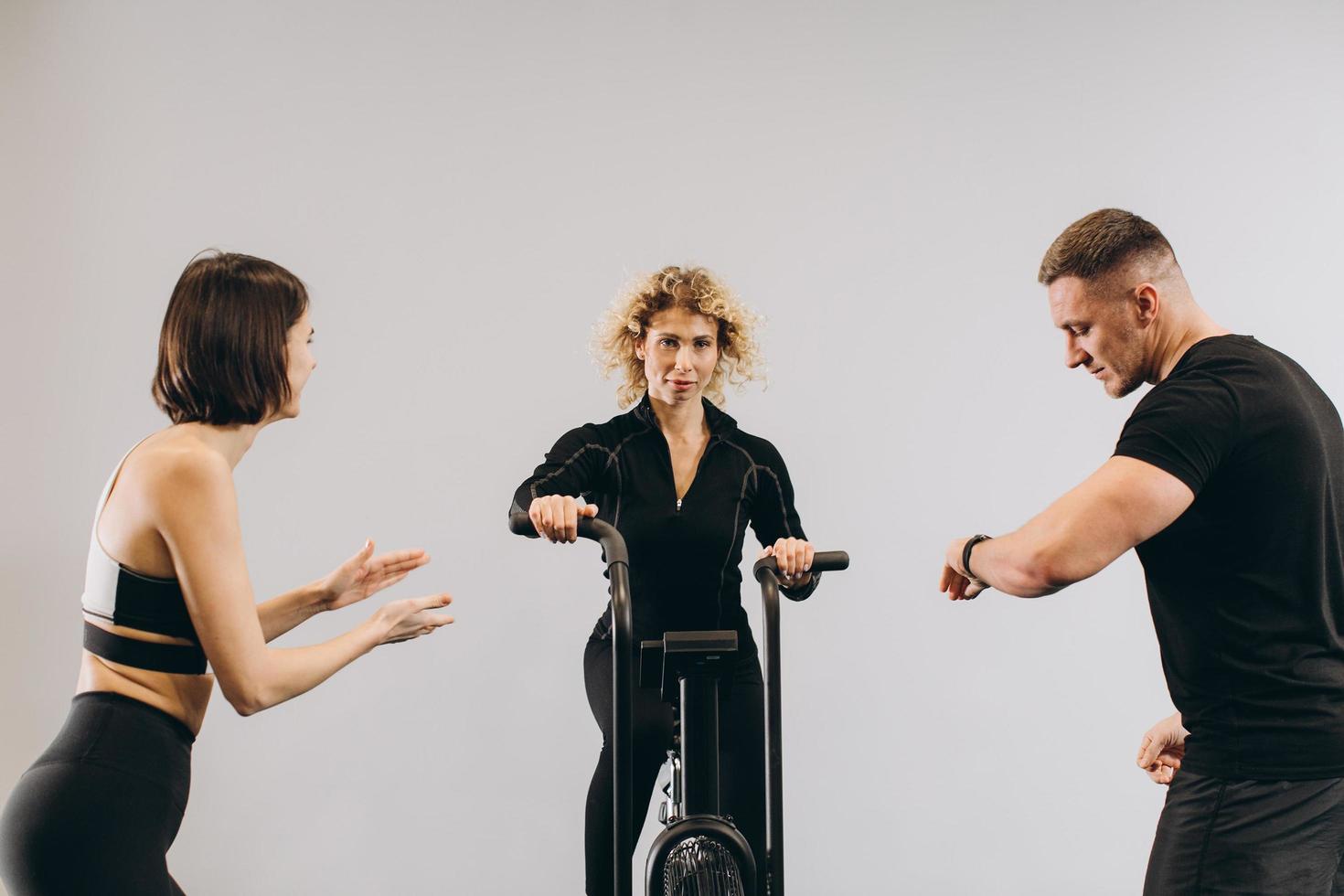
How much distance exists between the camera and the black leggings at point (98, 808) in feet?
4.18

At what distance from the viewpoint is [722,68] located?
331 centimetres

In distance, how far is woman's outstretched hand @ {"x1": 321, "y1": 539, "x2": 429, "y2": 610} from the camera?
179 centimetres

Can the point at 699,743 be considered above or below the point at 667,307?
below

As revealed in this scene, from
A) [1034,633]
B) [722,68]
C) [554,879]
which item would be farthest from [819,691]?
[722,68]

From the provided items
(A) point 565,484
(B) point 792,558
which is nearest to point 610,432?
(A) point 565,484

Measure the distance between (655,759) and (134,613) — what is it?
111cm

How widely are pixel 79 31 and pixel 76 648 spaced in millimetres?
1893

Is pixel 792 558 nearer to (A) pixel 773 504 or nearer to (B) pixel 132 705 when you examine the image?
(A) pixel 773 504

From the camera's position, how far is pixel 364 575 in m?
1.82

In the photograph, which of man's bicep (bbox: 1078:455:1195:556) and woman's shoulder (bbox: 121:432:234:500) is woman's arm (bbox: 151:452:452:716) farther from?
man's bicep (bbox: 1078:455:1195:556)

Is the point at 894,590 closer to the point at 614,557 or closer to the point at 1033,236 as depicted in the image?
the point at 1033,236

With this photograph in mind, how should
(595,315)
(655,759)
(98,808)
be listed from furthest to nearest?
(595,315)
(655,759)
(98,808)

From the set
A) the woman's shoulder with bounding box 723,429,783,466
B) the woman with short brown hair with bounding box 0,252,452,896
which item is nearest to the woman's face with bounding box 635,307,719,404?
the woman's shoulder with bounding box 723,429,783,466

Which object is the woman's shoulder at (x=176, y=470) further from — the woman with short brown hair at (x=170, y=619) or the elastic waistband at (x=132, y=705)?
the elastic waistband at (x=132, y=705)
